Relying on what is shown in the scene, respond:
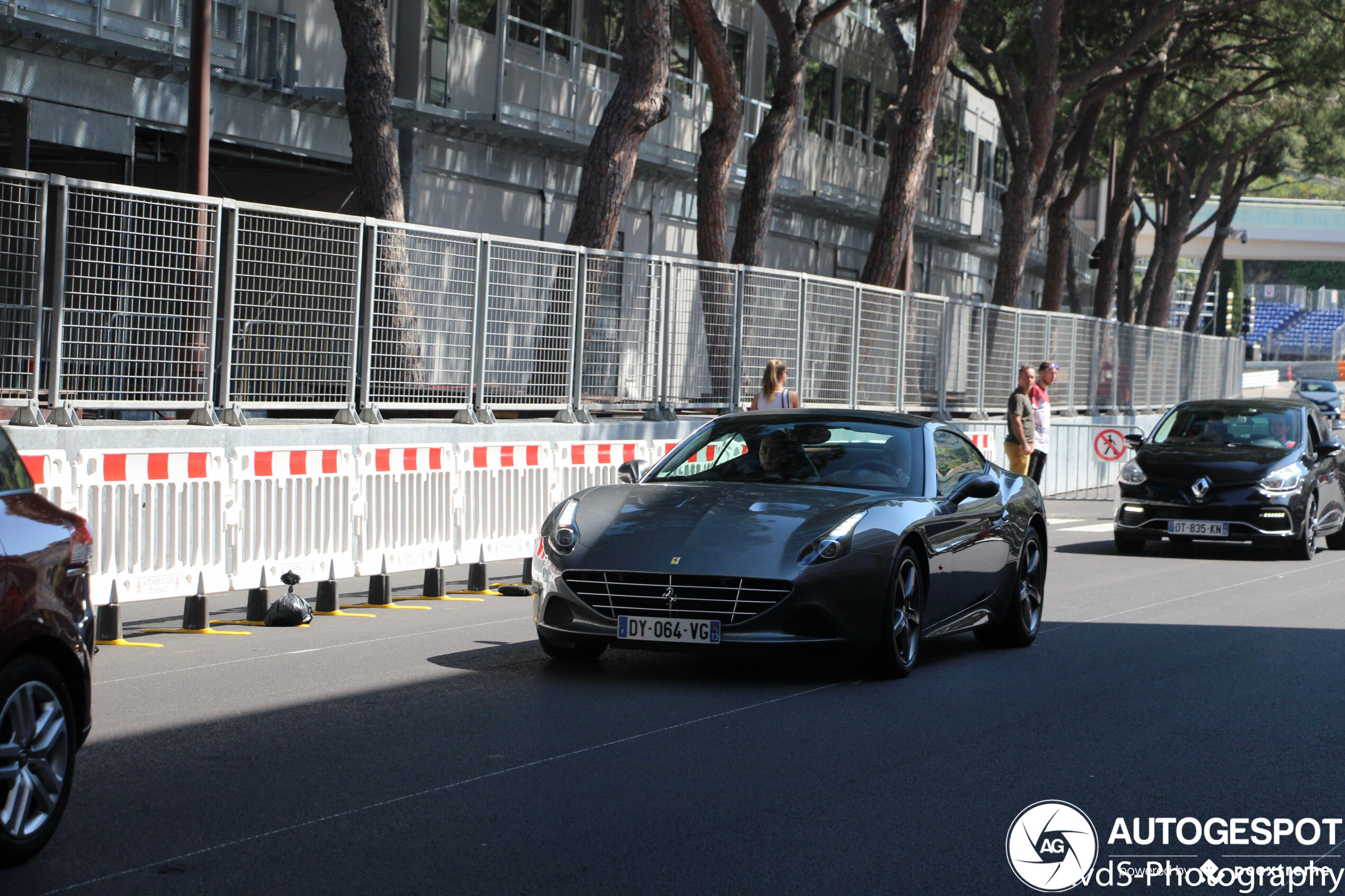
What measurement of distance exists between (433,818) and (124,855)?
101cm

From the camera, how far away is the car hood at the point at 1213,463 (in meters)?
16.7

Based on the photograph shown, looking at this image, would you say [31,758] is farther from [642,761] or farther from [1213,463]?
[1213,463]

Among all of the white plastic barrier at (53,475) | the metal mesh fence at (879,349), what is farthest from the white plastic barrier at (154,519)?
the metal mesh fence at (879,349)

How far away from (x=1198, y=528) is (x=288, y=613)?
951cm

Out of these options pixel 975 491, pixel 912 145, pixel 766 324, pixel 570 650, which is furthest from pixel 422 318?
pixel 912 145

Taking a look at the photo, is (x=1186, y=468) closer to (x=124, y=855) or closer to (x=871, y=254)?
(x=871, y=254)

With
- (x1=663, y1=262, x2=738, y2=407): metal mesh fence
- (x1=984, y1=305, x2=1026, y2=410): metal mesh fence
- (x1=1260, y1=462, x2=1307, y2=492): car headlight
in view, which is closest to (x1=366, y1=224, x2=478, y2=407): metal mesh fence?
(x1=663, y1=262, x2=738, y2=407): metal mesh fence

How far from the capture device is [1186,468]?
1691 centimetres

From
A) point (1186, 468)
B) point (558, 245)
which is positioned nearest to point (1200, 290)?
point (1186, 468)

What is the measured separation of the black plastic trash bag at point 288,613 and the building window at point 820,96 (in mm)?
30268

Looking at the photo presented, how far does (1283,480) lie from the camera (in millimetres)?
16609

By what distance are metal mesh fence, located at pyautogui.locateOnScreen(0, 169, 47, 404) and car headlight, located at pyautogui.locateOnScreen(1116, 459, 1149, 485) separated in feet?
34.5

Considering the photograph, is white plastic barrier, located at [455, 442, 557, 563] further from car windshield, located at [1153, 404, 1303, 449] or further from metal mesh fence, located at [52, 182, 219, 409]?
car windshield, located at [1153, 404, 1303, 449]

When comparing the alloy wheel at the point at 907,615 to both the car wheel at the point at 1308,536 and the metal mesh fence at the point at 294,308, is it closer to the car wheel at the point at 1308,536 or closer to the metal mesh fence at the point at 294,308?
the metal mesh fence at the point at 294,308
